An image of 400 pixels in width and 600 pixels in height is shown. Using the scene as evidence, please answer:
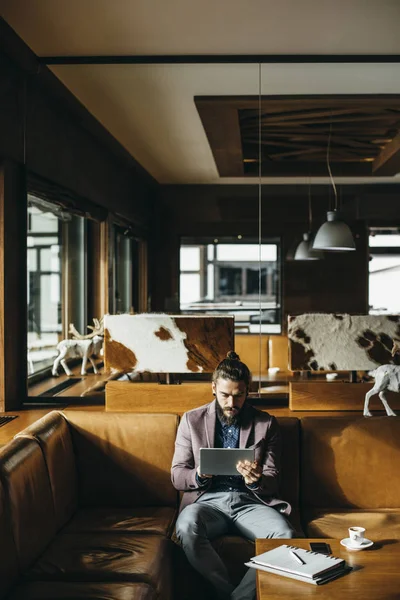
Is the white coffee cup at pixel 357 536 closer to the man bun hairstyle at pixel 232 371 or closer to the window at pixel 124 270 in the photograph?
the man bun hairstyle at pixel 232 371

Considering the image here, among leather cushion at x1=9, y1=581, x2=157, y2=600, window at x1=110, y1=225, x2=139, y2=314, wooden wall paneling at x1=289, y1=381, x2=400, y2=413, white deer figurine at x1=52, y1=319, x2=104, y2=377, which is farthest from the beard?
window at x1=110, y1=225, x2=139, y2=314

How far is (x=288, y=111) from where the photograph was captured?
4.79m

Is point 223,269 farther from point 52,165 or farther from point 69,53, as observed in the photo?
point 69,53

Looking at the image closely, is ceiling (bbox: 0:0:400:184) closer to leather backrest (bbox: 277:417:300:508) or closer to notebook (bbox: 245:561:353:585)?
leather backrest (bbox: 277:417:300:508)

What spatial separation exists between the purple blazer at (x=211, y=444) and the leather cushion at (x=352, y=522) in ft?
0.59

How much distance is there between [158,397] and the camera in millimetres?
3711

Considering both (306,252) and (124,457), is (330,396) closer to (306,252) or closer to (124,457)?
(124,457)

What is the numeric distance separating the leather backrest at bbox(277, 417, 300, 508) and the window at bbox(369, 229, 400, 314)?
1879 mm

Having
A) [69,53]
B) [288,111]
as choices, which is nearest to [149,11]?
[69,53]

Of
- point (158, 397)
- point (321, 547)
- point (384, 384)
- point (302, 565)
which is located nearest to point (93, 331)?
point (158, 397)

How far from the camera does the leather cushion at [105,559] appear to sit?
7.85ft

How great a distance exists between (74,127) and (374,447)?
3147 millimetres

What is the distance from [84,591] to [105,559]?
0.95 feet

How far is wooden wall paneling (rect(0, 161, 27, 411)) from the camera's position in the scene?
3783mm
